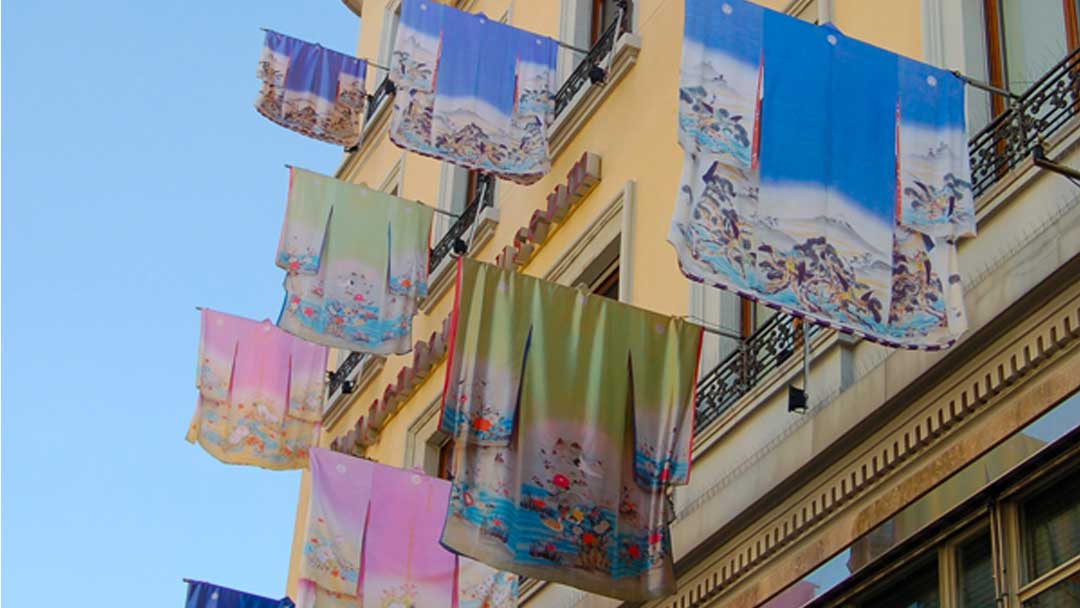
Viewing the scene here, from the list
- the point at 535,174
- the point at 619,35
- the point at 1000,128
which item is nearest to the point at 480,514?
the point at 1000,128

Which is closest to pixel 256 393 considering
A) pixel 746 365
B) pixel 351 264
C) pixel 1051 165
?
pixel 351 264

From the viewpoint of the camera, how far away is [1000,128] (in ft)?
41.6

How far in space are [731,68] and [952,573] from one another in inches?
128

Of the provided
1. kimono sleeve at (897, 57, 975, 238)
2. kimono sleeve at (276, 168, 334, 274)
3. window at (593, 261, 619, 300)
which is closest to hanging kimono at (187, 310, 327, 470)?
kimono sleeve at (276, 168, 334, 274)

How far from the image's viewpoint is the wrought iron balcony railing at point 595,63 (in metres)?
19.2

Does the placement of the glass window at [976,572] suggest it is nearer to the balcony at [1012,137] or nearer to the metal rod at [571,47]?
the balcony at [1012,137]

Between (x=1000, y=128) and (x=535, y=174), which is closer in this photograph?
(x=1000, y=128)

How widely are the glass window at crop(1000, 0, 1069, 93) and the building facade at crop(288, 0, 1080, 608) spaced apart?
16mm

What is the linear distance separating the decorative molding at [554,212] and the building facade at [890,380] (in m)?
0.03

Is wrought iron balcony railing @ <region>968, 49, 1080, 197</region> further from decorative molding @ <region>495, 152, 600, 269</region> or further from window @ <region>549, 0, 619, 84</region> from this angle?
window @ <region>549, 0, 619, 84</region>

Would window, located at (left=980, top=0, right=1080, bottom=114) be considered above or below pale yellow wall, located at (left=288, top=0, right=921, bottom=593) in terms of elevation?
below

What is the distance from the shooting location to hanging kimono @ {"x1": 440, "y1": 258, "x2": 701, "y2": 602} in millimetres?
12641

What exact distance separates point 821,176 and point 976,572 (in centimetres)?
252

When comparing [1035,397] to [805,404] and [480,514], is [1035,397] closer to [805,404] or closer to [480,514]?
[805,404]
